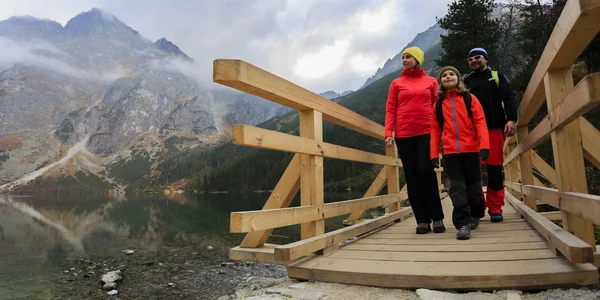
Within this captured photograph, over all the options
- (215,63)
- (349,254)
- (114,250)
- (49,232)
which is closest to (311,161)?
(349,254)

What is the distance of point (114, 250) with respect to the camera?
1620 cm

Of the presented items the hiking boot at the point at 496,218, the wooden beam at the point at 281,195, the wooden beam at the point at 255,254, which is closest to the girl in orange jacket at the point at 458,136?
the hiking boot at the point at 496,218

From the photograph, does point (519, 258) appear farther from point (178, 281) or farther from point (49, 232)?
point (49, 232)

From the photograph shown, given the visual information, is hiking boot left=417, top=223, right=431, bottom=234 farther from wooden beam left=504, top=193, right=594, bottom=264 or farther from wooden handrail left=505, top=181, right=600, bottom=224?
wooden beam left=504, top=193, right=594, bottom=264

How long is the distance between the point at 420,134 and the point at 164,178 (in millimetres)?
181104

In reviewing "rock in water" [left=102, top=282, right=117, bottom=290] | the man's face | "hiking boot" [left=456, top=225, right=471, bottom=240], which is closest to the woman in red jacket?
"hiking boot" [left=456, top=225, right=471, bottom=240]

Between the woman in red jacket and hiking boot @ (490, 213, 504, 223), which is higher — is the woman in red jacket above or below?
above

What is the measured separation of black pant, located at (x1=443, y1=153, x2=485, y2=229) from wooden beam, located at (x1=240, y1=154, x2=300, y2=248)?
1.58 m

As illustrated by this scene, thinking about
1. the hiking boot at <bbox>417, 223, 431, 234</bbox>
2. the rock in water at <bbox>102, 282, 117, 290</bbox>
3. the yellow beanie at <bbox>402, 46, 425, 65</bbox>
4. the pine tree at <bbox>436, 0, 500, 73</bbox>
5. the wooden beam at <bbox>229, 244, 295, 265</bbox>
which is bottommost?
the rock in water at <bbox>102, 282, 117, 290</bbox>

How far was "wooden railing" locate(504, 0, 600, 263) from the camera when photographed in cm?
181

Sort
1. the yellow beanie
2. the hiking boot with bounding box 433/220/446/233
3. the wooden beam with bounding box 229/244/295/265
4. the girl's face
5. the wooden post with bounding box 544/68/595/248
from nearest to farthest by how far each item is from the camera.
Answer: the wooden post with bounding box 544/68/595/248, the wooden beam with bounding box 229/244/295/265, the girl's face, the hiking boot with bounding box 433/220/446/233, the yellow beanie

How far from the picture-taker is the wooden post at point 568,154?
2500mm

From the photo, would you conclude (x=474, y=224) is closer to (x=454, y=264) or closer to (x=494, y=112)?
(x=494, y=112)

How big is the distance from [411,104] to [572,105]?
2.01 meters
